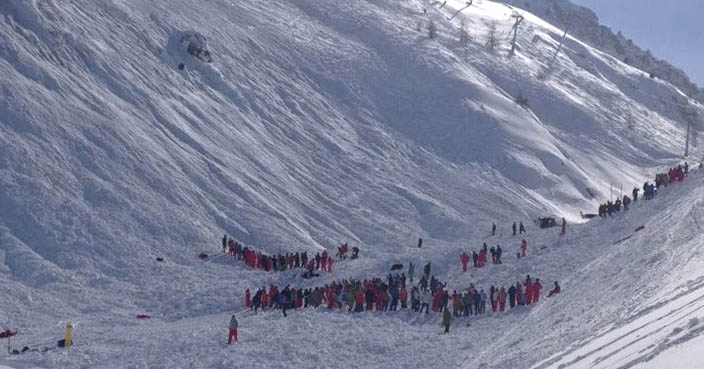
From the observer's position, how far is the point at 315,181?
63812mm

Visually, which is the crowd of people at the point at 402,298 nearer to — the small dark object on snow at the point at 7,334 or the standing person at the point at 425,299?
the standing person at the point at 425,299

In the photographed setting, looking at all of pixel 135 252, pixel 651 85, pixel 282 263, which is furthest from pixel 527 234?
pixel 651 85

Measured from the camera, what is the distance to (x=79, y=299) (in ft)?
129

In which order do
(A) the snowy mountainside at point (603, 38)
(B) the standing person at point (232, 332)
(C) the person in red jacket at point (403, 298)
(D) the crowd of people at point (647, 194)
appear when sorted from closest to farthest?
1. (B) the standing person at point (232, 332)
2. (C) the person in red jacket at point (403, 298)
3. (D) the crowd of people at point (647, 194)
4. (A) the snowy mountainside at point (603, 38)

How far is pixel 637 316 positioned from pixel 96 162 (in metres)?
37.1

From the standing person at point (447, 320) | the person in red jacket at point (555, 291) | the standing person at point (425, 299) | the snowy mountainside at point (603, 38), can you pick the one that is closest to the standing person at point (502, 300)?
the person in red jacket at point (555, 291)

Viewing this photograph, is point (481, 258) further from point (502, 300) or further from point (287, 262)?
point (287, 262)

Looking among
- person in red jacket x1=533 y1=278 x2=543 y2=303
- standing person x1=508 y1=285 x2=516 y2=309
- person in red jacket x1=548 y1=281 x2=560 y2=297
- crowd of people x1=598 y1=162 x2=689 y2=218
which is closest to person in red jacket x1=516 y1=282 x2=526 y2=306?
standing person x1=508 y1=285 x2=516 y2=309

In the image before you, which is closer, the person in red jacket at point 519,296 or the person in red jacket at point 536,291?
the person in red jacket at point 536,291

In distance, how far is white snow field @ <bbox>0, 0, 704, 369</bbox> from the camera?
2802cm

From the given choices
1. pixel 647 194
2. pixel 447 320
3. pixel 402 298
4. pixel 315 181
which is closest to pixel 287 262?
pixel 402 298

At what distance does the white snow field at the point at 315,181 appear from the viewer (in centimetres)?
2802

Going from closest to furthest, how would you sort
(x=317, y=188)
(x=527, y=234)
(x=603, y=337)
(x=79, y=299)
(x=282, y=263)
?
(x=603, y=337) → (x=79, y=299) → (x=282, y=263) → (x=527, y=234) → (x=317, y=188)

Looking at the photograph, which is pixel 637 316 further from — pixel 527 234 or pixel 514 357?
pixel 527 234
